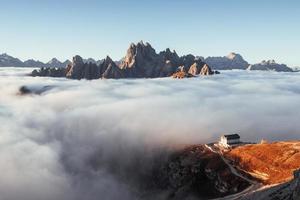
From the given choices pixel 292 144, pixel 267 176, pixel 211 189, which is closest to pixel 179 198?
pixel 211 189

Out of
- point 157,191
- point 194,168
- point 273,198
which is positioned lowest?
point 157,191

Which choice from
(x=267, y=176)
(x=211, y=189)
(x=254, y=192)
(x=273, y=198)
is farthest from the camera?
(x=211, y=189)

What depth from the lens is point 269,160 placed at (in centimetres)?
16925

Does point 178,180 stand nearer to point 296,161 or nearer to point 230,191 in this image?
point 230,191

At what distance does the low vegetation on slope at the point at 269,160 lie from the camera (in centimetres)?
15488

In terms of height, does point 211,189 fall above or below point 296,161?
below

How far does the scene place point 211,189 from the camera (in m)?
171

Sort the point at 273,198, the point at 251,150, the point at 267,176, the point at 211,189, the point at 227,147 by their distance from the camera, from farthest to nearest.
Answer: the point at 227,147 < the point at 251,150 < the point at 211,189 < the point at 267,176 < the point at 273,198

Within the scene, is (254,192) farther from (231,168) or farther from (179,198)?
(179,198)

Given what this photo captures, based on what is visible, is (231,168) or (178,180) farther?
(178,180)

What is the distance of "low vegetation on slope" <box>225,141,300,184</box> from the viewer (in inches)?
6097

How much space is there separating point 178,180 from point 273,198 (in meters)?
88.9

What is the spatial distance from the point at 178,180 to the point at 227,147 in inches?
1036

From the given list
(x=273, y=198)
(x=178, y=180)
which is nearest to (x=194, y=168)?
(x=178, y=180)
